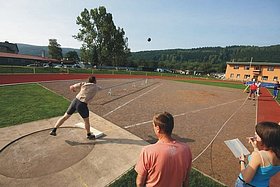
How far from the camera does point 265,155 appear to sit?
2.01 metres

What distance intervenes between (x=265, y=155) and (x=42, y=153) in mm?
4751

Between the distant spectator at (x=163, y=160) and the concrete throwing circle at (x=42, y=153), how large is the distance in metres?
2.80

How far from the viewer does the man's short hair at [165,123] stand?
1.95 metres

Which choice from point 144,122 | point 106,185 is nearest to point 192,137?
point 144,122

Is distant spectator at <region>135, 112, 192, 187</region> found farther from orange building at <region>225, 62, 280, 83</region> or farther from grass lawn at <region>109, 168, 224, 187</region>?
orange building at <region>225, 62, 280, 83</region>

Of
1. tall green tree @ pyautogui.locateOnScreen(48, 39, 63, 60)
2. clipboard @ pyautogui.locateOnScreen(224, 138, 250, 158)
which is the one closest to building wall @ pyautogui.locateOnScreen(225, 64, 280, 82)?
clipboard @ pyautogui.locateOnScreen(224, 138, 250, 158)

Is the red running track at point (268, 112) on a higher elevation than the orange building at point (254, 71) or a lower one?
lower

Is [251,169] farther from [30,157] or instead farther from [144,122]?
[144,122]

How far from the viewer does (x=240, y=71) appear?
55.8 meters

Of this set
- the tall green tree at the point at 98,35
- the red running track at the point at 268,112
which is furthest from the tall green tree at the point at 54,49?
the red running track at the point at 268,112

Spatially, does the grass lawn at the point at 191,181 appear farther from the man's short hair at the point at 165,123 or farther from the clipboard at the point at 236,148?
the man's short hair at the point at 165,123

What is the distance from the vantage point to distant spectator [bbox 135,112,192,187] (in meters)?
1.85

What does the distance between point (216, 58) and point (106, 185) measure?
158 meters

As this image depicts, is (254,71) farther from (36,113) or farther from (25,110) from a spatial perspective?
(25,110)
